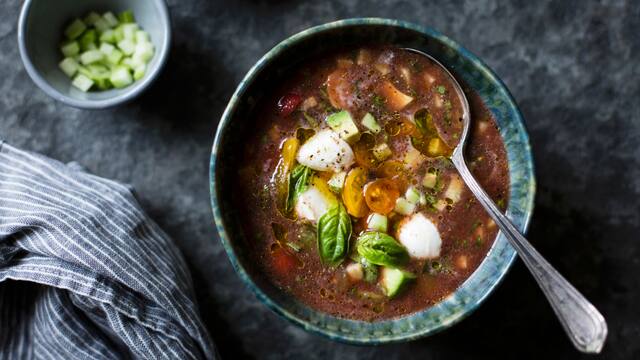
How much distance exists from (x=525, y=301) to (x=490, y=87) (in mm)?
1072

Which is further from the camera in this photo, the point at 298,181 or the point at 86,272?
the point at 86,272

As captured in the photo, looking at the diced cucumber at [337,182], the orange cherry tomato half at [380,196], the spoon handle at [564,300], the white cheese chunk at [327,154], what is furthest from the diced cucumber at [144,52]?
the spoon handle at [564,300]

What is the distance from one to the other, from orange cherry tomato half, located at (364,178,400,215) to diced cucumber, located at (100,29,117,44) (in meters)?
1.45

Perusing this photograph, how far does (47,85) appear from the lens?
3293mm

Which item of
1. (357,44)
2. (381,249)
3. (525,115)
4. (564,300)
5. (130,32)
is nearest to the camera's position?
(564,300)

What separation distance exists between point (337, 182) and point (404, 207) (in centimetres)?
29

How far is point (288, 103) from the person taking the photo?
10.2 feet

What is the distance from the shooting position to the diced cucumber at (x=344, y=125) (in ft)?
9.80

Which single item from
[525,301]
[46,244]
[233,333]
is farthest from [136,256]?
[525,301]

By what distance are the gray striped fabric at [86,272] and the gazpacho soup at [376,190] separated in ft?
1.52

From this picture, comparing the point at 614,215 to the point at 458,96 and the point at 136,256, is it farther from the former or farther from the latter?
the point at 136,256

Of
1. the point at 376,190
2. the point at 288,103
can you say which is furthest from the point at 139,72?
the point at 376,190

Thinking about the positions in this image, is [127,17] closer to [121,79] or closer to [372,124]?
[121,79]

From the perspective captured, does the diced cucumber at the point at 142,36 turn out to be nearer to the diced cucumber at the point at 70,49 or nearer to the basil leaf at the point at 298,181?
the diced cucumber at the point at 70,49
